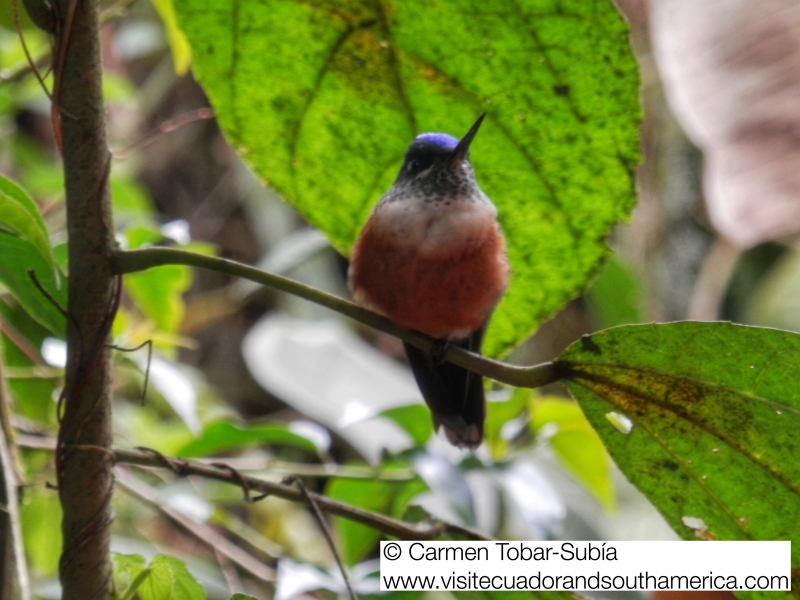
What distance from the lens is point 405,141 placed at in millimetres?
1610

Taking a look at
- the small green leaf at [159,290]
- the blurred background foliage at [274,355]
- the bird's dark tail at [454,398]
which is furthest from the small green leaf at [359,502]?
the small green leaf at [159,290]

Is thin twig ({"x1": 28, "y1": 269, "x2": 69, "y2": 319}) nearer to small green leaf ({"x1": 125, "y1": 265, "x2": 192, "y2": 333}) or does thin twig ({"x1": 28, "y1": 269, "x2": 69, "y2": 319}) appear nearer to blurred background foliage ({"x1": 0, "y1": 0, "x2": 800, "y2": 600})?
blurred background foliage ({"x1": 0, "y1": 0, "x2": 800, "y2": 600})

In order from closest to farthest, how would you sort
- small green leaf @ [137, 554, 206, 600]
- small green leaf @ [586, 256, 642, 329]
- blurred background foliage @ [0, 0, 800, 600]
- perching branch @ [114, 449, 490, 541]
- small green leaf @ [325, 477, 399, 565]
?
small green leaf @ [137, 554, 206, 600]
perching branch @ [114, 449, 490, 541]
blurred background foliage @ [0, 0, 800, 600]
small green leaf @ [325, 477, 399, 565]
small green leaf @ [586, 256, 642, 329]

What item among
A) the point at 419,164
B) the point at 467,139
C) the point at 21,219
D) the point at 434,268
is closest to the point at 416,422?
the point at 434,268

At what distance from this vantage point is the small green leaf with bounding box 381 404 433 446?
2150 mm

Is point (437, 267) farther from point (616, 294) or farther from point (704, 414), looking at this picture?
point (616, 294)

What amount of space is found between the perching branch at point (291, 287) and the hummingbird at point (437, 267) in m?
0.85

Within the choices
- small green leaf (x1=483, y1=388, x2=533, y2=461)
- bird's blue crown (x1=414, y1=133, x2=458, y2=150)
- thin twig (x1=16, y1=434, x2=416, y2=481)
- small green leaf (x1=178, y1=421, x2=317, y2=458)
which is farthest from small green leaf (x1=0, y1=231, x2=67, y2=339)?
small green leaf (x1=483, y1=388, x2=533, y2=461)

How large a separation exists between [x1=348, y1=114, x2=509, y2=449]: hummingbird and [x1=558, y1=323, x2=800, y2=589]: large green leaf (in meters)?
0.76

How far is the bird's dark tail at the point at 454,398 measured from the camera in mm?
2045

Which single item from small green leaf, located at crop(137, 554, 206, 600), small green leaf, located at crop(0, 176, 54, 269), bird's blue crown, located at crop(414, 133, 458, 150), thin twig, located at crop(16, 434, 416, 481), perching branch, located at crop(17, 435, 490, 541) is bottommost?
small green leaf, located at crop(137, 554, 206, 600)

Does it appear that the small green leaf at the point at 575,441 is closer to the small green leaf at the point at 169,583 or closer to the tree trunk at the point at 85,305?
the small green leaf at the point at 169,583

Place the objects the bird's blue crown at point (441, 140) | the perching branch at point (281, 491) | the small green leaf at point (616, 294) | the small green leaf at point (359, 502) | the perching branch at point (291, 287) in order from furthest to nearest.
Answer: the small green leaf at point (616, 294) < the small green leaf at point (359, 502) < the bird's blue crown at point (441, 140) < the perching branch at point (281, 491) < the perching branch at point (291, 287)

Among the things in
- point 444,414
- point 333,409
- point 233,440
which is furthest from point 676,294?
point 233,440
